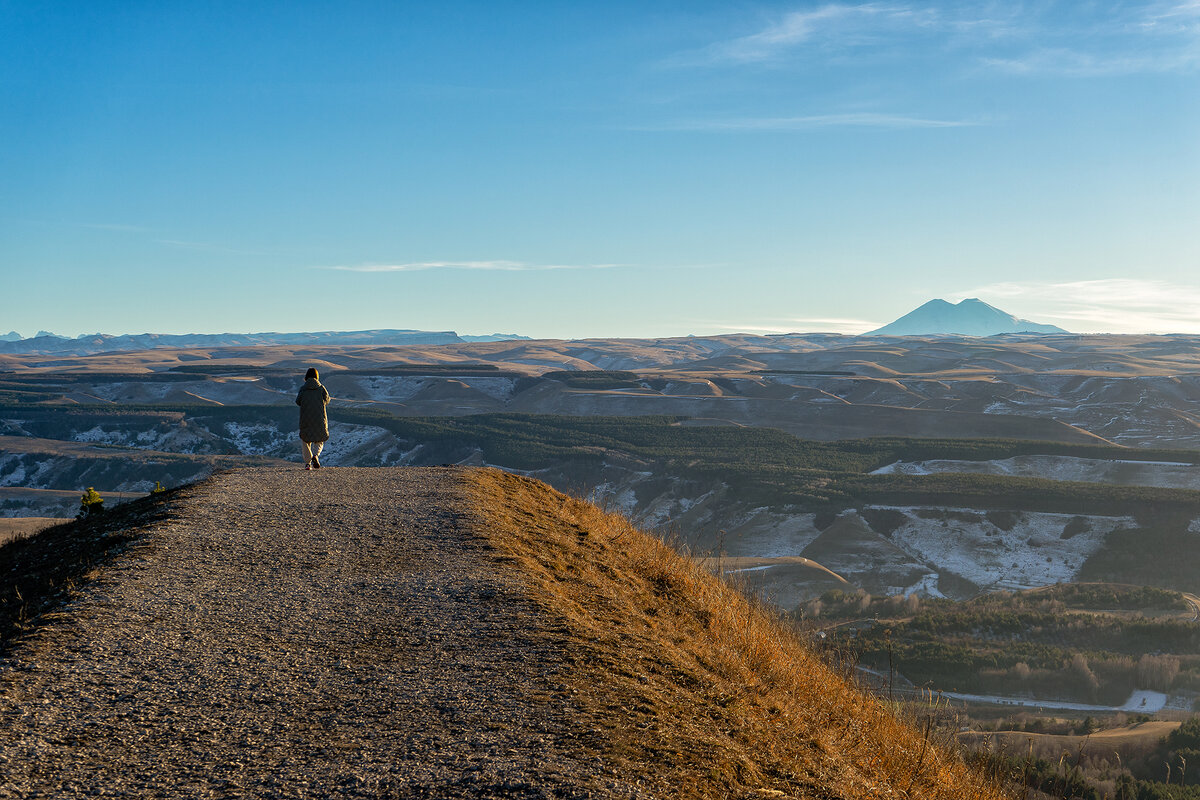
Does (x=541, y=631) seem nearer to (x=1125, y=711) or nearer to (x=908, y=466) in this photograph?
(x=1125, y=711)

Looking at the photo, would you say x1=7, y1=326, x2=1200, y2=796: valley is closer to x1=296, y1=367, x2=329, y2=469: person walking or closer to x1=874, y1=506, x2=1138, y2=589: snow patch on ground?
x1=874, y1=506, x2=1138, y2=589: snow patch on ground

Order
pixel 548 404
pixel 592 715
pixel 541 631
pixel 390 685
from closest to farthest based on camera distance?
1. pixel 592 715
2. pixel 390 685
3. pixel 541 631
4. pixel 548 404

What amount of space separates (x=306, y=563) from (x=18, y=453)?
330 ft

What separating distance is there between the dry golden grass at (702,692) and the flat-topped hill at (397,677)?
3cm

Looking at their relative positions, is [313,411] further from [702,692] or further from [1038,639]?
[1038,639]

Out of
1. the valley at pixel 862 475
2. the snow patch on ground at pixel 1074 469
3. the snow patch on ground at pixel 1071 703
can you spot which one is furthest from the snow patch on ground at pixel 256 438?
the snow patch on ground at pixel 1071 703

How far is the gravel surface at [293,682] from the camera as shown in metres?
4.75

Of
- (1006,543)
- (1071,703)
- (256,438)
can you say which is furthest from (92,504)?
(256,438)

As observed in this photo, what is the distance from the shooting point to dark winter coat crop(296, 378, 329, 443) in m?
16.4

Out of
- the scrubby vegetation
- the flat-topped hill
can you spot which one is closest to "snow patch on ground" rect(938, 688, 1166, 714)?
the scrubby vegetation

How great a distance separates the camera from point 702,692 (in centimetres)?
696

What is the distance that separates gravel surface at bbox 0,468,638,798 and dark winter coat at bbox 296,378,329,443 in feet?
20.3

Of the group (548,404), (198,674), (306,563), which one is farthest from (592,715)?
(548,404)

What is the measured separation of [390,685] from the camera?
614cm
